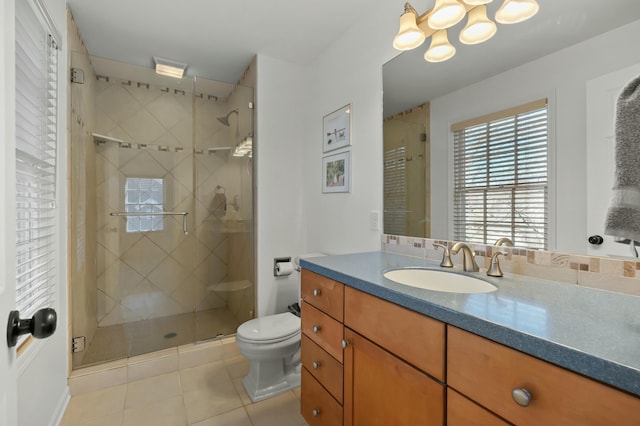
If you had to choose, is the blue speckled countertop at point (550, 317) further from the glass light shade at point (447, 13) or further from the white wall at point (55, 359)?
the white wall at point (55, 359)

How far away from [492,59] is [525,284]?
96 centimetres

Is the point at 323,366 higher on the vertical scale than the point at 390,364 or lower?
lower

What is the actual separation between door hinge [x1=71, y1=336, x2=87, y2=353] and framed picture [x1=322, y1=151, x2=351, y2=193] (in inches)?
78.2

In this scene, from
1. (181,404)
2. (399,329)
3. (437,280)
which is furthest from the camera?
(181,404)

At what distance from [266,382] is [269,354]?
9.2 inches

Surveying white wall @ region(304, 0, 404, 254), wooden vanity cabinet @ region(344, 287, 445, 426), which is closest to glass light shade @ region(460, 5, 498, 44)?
white wall @ region(304, 0, 404, 254)

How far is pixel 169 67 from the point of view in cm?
257

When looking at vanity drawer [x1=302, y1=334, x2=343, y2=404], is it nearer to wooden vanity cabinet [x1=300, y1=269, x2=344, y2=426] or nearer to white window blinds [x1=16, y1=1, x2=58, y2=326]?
wooden vanity cabinet [x1=300, y1=269, x2=344, y2=426]

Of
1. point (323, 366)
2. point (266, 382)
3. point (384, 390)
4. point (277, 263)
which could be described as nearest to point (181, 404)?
point (266, 382)

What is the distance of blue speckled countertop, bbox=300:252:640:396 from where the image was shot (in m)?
0.51

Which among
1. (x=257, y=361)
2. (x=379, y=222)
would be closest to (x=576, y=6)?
(x=379, y=222)

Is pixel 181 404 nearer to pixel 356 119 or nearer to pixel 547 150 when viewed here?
pixel 356 119

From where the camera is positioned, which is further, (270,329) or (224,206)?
(224,206)

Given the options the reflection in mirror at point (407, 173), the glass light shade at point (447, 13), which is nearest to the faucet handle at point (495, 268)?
the reflection in mirror at point (407, 173)
